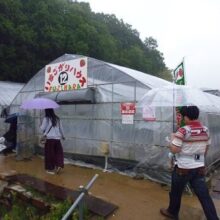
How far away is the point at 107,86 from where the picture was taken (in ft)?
26.6

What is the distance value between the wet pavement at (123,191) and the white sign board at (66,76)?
243 centimetres

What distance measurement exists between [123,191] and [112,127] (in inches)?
88.0

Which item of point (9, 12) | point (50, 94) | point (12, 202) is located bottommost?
point (12, 202)

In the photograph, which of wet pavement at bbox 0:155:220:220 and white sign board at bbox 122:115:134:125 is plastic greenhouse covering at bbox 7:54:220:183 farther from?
wet pavement at bbox 0:155:220:220

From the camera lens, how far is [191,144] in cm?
412

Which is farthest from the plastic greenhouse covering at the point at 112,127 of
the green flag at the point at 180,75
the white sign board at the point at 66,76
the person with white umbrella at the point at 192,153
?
the person with white umbrella at the point at 192,153

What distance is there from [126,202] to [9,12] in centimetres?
1616

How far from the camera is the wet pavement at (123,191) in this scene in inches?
193

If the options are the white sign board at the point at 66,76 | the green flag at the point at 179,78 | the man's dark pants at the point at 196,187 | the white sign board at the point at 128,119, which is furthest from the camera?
the white sign board at the point at 66,76

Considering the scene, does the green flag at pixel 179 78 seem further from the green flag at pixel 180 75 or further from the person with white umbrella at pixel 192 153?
the person with white umbrella at pixel 192 153

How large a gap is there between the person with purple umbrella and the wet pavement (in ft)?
0.84

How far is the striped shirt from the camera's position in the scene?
4.10 metres

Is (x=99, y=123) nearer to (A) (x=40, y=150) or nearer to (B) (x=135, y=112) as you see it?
(B) (x=135, y=112)

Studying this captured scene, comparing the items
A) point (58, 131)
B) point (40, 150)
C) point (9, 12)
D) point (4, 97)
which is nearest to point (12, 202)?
point (58, 131)
